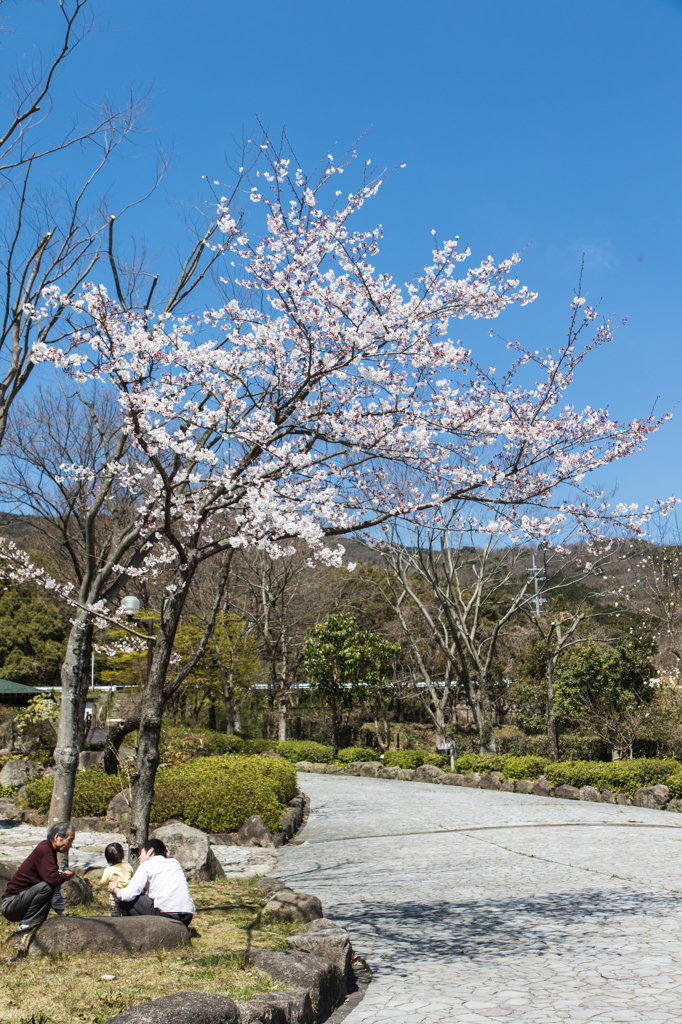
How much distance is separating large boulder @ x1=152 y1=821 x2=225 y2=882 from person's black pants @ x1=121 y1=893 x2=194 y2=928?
2335mm

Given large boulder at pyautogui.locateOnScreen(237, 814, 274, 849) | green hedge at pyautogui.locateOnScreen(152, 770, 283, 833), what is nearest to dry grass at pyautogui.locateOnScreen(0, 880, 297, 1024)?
large boulder at pyautogui.locateOnScreen(237, 814, 274, 849)

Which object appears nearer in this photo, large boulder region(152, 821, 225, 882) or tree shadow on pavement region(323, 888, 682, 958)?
tree shadow on pavement region(323, 888, 682, 958)

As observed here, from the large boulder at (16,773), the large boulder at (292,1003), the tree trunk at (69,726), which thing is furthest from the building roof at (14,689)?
the large boulder at (292,1003)

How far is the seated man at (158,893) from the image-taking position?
17.6ft

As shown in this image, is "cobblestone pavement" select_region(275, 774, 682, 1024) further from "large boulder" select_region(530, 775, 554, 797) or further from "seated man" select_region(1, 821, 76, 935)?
"seated man" select_region(1, 821, 76, 935)

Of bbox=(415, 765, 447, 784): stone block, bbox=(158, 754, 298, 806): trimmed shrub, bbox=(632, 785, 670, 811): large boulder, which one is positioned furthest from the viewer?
bbox=(415, 765, 447, 784): stone block

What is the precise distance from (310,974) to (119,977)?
112cm

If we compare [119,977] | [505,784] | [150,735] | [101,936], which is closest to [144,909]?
[101,936]

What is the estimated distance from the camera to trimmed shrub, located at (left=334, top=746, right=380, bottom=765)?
20922 millimetres

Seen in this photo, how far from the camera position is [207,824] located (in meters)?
10.7

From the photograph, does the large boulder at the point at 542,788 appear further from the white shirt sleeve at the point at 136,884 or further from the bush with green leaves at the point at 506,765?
→ the white shirt sleeve at the point at 136,884

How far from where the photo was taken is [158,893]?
5.39m

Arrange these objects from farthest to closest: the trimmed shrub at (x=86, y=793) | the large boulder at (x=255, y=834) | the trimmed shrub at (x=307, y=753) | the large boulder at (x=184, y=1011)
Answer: the trimmed shrub at (x=307, y=753) < the trimmed shrub at (x=86, y=793) < the large boulder at (x=255, y=834) < the large boulder at (x=184, y=1011)

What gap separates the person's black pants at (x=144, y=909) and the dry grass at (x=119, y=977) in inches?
7.3
